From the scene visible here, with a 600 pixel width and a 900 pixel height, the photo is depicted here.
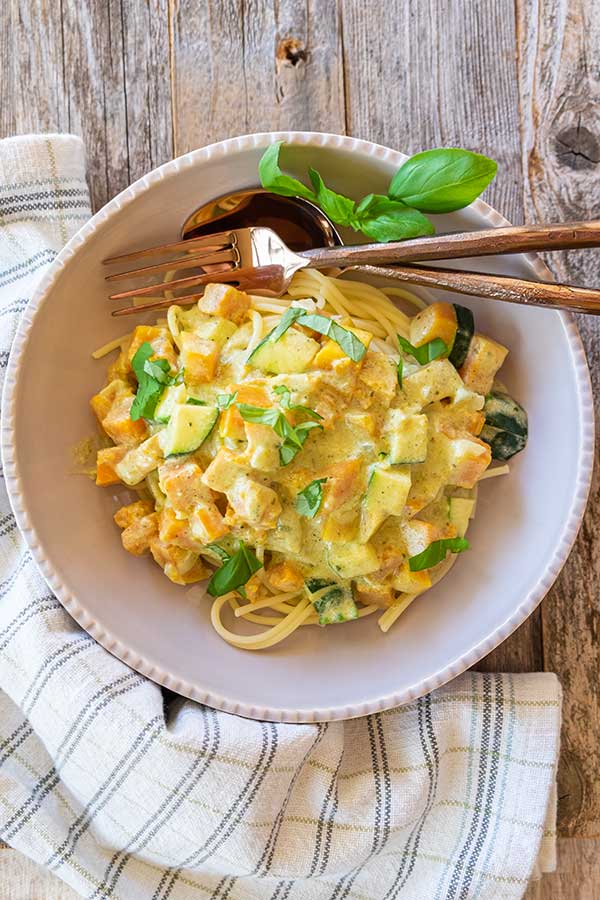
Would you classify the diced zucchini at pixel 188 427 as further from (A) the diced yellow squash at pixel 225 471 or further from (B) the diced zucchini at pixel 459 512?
(B) the diced zucchini at pixel 459 512

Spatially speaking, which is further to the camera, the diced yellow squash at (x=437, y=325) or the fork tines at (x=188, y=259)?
the diced yellow squash at (x=437, y=325)

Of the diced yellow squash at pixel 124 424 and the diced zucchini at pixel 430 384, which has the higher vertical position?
the diced zucchini at pixel 430 384

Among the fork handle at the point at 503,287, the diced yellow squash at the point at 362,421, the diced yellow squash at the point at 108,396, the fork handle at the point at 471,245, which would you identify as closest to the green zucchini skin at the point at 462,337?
the fork handle at the point at 503,287

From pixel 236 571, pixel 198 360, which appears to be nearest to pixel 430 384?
pixel 198 360

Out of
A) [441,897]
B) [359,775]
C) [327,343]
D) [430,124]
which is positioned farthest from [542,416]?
[441,897]

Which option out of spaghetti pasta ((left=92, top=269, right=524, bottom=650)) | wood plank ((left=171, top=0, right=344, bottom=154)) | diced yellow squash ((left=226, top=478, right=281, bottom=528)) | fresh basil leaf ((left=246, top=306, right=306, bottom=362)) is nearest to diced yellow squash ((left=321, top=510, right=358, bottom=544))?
spaghetti pasta ((left=92, top=269, right=524, bottom=650))

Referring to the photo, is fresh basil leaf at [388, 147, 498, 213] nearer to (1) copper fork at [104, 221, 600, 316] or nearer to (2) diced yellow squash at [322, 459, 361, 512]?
(1) copper fork at [104, 221, 600, 316]
